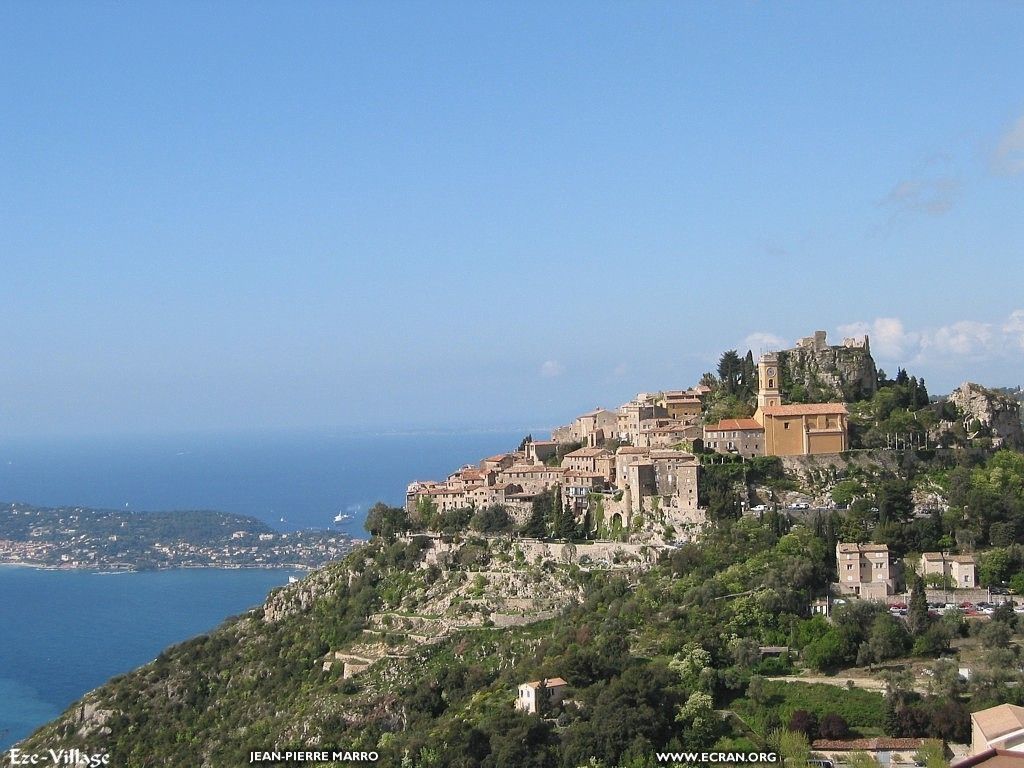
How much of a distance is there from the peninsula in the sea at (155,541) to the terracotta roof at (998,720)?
7535cm

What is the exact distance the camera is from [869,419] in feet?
150

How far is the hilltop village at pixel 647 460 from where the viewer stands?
41812 mm

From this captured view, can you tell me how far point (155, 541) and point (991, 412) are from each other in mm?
91282

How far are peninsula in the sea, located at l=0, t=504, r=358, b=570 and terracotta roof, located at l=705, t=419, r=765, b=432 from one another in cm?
5848

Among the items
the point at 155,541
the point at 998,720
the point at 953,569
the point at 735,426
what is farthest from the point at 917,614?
the point at 155,541

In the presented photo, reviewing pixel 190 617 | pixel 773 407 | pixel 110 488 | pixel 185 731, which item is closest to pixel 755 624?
pixel 773 407

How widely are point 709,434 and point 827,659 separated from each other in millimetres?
14249

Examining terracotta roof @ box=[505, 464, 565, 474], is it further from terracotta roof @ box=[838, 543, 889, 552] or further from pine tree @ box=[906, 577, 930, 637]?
pine tree @ box=[906, 577, 930, 637]

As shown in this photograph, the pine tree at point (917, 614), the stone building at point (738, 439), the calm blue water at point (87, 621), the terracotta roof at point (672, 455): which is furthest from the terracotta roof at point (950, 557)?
the calm blue water at point (87, 621)

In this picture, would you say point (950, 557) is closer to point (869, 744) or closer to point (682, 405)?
point (869, 744)

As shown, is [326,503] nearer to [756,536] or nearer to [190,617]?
[190,617]

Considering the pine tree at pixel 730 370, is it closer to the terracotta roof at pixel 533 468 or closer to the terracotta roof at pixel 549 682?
the terracotta roof at pixel 533 468

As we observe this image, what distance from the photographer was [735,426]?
1745 inches

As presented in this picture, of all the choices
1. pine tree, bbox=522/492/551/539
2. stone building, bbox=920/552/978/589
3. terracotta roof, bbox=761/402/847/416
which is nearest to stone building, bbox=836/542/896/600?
stone building, bbox=920/552/978/589
